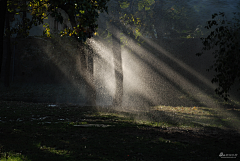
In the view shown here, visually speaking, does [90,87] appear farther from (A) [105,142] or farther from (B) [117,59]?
(A) [105,142]

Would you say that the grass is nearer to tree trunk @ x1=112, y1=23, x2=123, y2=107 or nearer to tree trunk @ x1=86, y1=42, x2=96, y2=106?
tree trunk @ x1=86, y1=42, x2=96, y2=106

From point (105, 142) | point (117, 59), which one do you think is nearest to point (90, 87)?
point (117, 59)

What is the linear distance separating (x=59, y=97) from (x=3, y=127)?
9.16 metres

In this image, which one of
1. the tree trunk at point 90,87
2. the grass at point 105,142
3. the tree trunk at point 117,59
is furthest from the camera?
the tree trunk at point 117,59

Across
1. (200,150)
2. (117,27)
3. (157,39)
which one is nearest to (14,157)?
(200,150)

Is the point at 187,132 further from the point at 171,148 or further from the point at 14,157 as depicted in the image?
the point at 14,157

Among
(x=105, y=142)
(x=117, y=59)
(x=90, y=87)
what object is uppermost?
(x=117, y=59)

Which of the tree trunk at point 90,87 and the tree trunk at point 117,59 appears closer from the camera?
the tree trunk at point 90,87

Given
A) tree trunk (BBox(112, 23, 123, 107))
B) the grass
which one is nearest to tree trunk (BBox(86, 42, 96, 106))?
tree trunk (BBox(112, 23, 123, 107))

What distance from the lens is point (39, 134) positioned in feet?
19.3

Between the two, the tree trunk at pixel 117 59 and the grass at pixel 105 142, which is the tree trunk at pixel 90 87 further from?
the grass at pixel 105 142

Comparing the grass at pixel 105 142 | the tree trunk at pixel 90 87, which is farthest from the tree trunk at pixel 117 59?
the grass at pixel 105 142

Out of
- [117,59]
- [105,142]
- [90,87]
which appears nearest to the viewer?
[105,142]

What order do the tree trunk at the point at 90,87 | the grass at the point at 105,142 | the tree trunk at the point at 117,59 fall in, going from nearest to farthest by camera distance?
the grass at the point at 105,142 → the tree trunk at the point at 90,87 → the tree trunk at the point at 117,59
